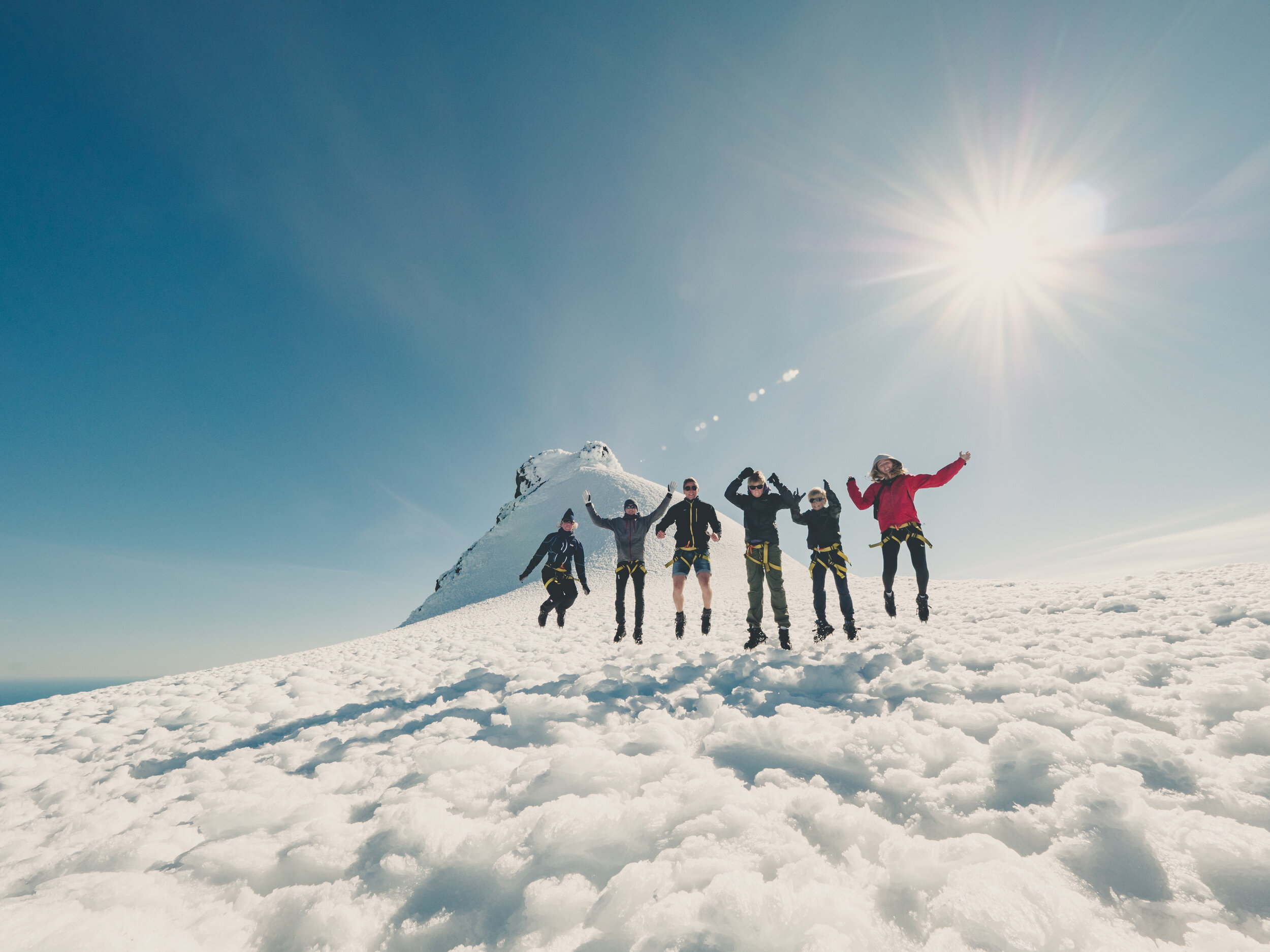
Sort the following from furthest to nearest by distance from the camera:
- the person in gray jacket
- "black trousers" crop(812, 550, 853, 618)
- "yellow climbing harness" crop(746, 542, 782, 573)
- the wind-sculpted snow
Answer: the person in gray jacket → "yellow climbing harness" crop(746, 542, 782, 573) → "black trousers" crop(812, 550, 853, 618) → the wind-sculpted snow

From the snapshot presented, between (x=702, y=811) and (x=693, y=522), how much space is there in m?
6.29

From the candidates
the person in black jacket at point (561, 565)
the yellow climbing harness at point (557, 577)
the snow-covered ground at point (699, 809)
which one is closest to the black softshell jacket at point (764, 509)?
the snow-covered ground at point (699, 809)

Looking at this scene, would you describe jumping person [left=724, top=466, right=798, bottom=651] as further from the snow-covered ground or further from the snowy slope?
the snowy slope

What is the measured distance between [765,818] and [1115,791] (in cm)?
202

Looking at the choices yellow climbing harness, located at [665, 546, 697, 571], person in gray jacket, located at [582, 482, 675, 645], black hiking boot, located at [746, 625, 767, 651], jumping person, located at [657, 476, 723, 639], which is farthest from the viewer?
person in gray jacket, located at [582, 482, 675, 645]

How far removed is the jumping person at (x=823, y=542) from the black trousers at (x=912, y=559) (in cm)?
80

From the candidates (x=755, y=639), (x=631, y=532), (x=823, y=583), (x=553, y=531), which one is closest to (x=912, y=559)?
(x=823, y=583)

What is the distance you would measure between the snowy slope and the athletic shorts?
1817cm

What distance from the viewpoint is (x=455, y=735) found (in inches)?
180

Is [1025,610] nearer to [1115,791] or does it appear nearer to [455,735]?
[1115,791]

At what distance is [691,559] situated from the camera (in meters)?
9.20

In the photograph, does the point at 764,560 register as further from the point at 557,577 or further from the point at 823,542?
the point at 557,577

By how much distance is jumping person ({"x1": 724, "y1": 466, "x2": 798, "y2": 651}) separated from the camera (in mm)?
7867

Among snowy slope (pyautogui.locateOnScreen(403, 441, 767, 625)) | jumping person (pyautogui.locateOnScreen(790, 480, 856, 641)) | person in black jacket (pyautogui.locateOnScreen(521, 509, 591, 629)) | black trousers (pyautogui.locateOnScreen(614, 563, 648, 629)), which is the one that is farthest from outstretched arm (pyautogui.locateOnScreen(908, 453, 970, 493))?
snowy slope (pyautogui.locateOnScreen(403, 441, 767, 625))
